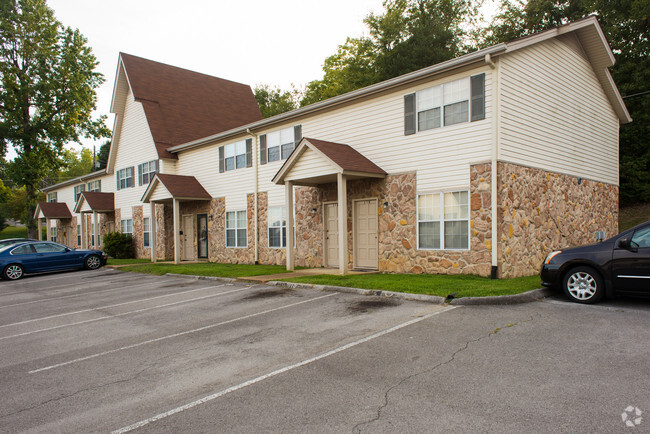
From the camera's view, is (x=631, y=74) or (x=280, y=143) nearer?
(x=280, y=143)

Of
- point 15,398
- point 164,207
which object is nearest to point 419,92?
point 15,398

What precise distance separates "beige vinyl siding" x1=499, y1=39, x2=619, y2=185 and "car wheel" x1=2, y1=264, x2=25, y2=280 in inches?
744

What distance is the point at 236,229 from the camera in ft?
64.2

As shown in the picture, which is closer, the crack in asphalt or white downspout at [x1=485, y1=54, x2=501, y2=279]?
the crack in asphalt

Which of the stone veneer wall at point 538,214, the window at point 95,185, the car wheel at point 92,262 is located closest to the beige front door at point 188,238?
the car wheel at point 92,262

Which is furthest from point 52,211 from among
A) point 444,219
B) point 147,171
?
point 444,219

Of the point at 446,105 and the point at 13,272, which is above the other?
the point at 446,105

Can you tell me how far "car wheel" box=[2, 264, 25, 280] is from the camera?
1752 cm

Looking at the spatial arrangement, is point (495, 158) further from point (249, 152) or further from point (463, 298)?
point (249, 152)

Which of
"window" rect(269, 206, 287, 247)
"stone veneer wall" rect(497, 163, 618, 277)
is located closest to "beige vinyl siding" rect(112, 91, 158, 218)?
"window" rect(269, 206, 287, 247)

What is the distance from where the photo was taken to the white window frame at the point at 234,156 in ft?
62.8

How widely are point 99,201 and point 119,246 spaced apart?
4.11 meters

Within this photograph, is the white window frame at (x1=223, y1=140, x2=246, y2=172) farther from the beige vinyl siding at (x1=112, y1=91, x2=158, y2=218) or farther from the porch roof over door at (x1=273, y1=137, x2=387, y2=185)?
the beige vinyl siding at (x1=112, y1=91, x2=158, y2=218)

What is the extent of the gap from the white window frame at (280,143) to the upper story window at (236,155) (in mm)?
1237
